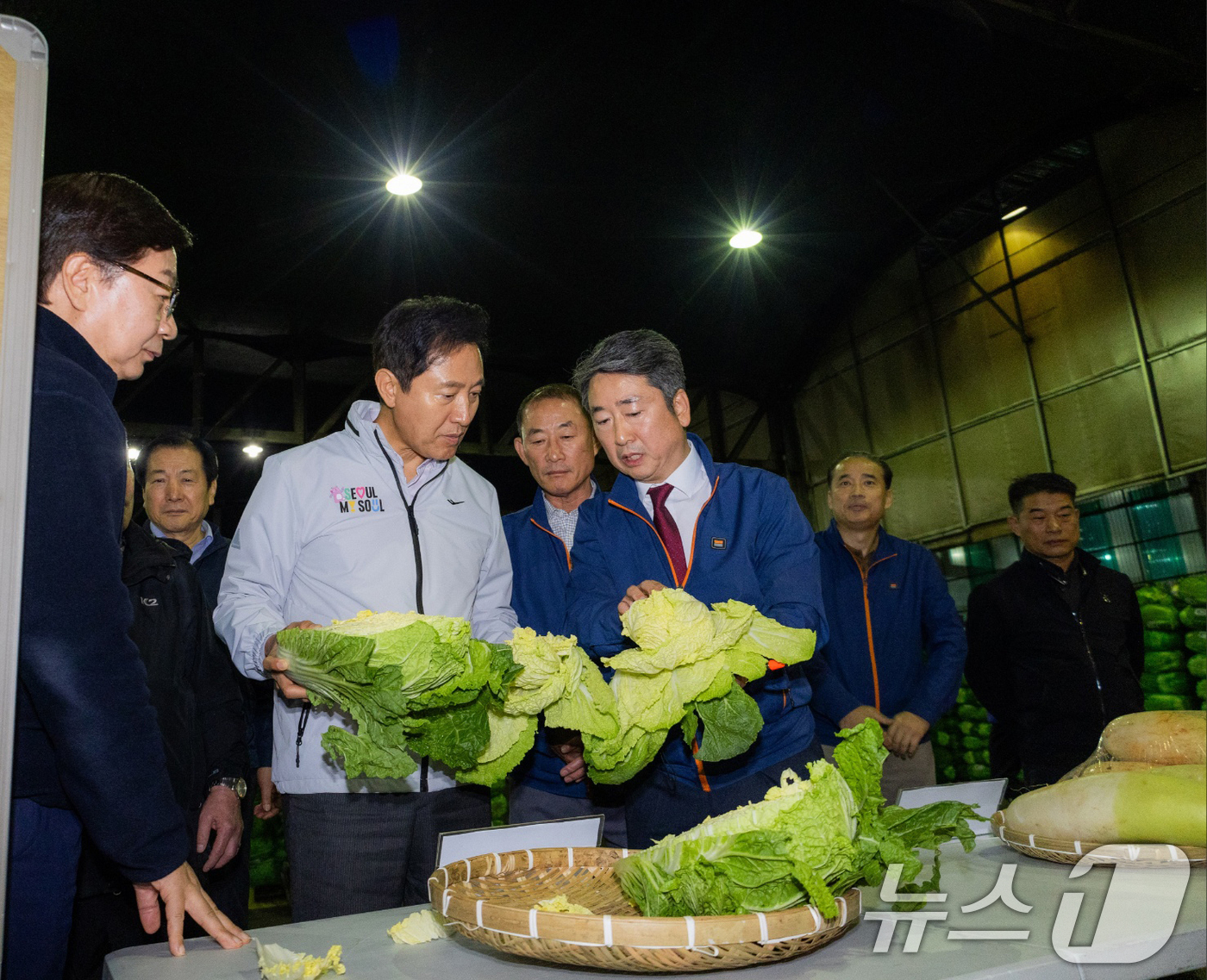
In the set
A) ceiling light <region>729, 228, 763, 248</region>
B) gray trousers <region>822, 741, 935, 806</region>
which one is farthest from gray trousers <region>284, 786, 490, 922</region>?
ceiling light <region>729, 228, 763, 248</region>

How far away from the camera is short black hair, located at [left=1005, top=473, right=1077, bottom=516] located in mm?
4168

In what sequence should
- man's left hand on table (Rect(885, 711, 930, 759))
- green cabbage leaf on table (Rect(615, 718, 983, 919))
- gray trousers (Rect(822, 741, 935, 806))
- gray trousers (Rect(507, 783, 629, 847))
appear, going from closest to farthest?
green cabbage leaf on table (Rect(615, 718, 983, 919)) → gray trousers (Rect(507, 783, 629, 847)) → man's left hand on table (Rect(885, 711, 930, 759)) → gray trousers (Rect(822, 741, 935, 806))

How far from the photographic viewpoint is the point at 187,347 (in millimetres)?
10070

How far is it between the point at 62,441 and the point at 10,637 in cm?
38

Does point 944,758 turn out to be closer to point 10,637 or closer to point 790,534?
point 790,534

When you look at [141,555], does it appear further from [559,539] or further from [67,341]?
[559,539]

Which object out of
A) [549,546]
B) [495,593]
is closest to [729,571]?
[495,593]

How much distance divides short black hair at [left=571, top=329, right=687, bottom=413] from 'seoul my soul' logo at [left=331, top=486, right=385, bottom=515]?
640mm

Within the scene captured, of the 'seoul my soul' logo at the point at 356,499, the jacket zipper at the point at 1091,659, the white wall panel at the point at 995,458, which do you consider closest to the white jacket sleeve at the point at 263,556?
the 'seoul my soul' logo at the point at 356,499

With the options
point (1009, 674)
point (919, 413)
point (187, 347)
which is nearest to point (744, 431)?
point (919, 413)

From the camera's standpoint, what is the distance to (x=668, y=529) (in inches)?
92.6

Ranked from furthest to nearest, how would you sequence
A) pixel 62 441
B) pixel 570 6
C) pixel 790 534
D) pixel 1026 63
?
1. pixel 1026 63
2. pixel 570 6
3. pixel 790 534
4. pixel 62 441

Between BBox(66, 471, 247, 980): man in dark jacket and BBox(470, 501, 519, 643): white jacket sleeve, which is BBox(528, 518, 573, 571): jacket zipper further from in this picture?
BBox(66, 471, 247, 980): man in dark jacket

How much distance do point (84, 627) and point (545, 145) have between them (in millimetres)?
7571
